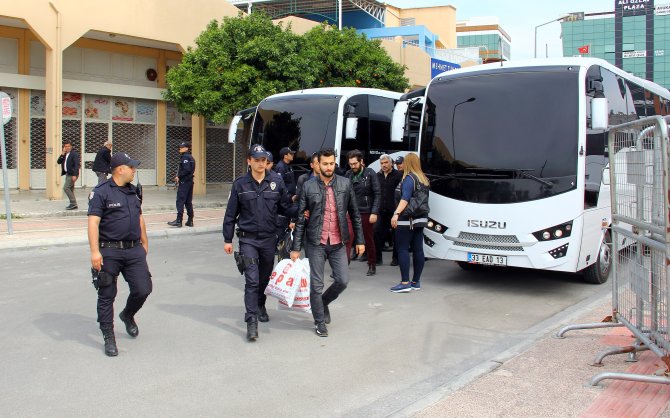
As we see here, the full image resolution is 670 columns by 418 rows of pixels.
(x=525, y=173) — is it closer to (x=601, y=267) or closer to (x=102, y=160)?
(x=601, y=267)

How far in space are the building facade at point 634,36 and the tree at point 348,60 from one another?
7438 centimetres

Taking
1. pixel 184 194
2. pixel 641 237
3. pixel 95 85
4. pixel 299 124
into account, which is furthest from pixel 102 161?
pixel 641 237

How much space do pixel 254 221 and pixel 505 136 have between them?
3896mm

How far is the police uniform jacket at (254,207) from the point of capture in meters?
6.17

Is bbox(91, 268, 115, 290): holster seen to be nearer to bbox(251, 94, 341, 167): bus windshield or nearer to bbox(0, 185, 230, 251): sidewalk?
bbox(0, 185, 230, 251): sidewalk

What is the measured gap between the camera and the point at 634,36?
90875mm

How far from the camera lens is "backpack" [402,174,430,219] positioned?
8.18 m

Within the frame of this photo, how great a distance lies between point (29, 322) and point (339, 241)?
3.38m

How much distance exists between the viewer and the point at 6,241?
11.4m

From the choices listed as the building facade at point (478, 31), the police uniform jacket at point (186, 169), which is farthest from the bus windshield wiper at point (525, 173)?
the building facade at point (478, 31)

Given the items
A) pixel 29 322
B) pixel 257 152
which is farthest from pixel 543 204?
pixel 29 322

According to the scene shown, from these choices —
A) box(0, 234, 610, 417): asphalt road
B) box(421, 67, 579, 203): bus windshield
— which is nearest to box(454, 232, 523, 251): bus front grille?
box(421, 67, 579, 203): bus windshield

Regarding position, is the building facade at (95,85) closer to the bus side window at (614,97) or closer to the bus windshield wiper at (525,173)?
the bus windshield wiper at (525,173)

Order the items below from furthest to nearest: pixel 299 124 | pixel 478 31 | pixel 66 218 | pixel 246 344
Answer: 1. pixel 478 31
2. pixel 66 218
3. pixel 299 124
4. pixel 246 344
